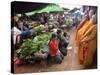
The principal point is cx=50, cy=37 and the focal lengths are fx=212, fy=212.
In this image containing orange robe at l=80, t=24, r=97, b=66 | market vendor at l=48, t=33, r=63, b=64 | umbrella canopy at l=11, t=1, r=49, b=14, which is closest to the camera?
umbrella canopy at l=11, t=1, r=49, b=14

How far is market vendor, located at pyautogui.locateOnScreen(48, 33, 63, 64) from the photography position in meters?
1.83

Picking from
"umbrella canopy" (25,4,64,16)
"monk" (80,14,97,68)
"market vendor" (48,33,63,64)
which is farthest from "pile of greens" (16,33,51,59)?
"monk" (80,14,97,68)

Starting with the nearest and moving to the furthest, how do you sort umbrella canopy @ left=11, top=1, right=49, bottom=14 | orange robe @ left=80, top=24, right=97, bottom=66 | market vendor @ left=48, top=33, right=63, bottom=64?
umbrella canopy @ left=11, top=1, right=49, bottom=14 < market vendor @ left=48, top=33, right=63, bottom=64 < orange robe @ left=80, top=24, right=97, bottom=66

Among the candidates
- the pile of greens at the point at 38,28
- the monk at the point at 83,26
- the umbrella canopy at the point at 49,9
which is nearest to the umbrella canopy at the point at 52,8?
the umbrella canopy at the point at 49,9

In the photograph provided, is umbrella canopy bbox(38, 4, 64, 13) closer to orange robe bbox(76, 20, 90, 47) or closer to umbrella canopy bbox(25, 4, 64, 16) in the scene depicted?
umbrella canopy bbox(25, 4, 64, 16)

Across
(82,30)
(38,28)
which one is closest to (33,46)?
(38,28)

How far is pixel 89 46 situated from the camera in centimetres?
197

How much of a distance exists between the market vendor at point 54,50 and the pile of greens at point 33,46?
39 mm

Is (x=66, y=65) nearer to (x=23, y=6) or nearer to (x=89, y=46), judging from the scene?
(x=89, y=46)

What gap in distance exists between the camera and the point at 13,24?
1.72 m

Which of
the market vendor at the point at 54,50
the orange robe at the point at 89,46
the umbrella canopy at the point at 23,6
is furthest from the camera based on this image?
the orange robe at the point at 89,46

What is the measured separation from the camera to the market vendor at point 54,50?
6.01ft

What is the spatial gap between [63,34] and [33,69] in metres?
0.40

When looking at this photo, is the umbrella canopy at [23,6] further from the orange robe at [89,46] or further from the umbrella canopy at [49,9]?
the orange robe at [89,46]
